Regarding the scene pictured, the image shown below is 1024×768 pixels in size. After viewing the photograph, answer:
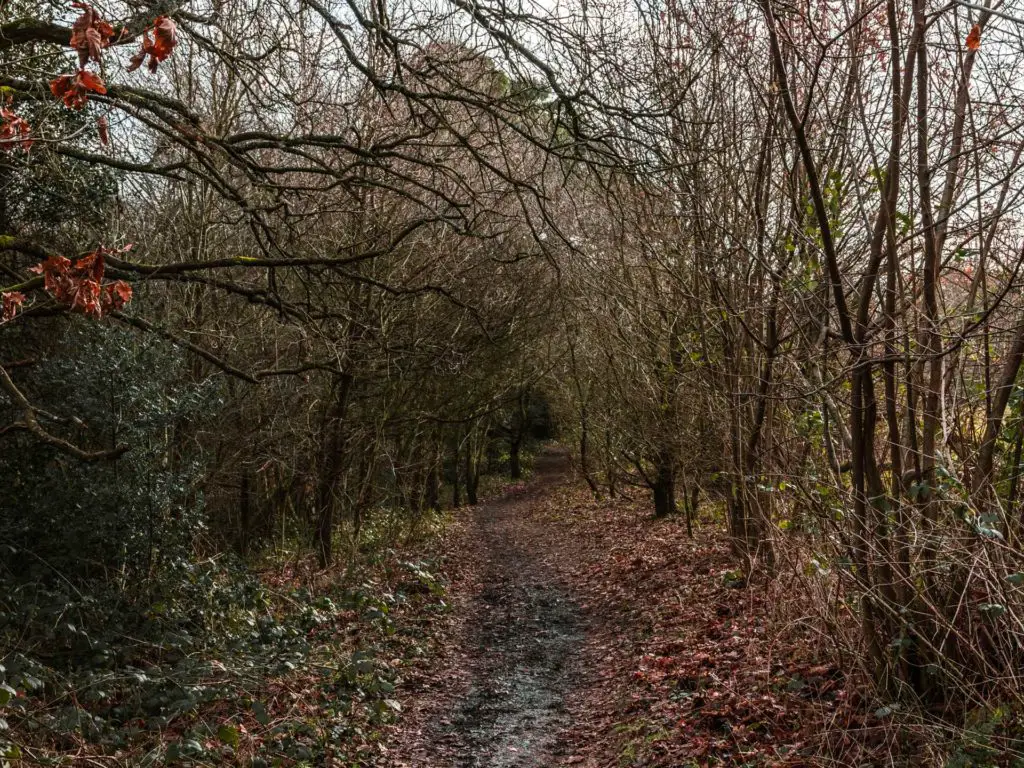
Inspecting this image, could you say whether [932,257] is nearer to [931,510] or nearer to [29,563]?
[931,510]

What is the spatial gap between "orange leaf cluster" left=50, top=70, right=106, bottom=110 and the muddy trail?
17.2 feet

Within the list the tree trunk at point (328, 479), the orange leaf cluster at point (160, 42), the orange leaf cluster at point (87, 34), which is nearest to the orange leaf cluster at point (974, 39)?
the orange leaf cluster at point (160, 42)

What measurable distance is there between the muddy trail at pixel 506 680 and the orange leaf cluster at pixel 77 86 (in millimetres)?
5251

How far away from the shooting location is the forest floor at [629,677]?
532 centimetres

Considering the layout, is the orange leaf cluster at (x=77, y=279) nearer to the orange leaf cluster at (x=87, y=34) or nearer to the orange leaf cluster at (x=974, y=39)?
the orange leaf cluster at (x=87, y=34)

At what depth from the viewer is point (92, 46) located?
273 cm

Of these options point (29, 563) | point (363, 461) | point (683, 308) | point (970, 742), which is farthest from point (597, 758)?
point (363, 461)

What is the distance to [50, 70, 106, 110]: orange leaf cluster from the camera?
2.97m

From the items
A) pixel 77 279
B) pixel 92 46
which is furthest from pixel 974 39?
pixel 77 279

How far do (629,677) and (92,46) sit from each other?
6.85m

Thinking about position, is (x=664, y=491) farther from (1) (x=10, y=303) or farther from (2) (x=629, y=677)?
(1) (x=10, y=303)

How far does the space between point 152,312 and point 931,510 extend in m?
9.29

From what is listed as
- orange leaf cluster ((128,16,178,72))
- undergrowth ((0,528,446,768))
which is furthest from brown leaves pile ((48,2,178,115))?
undergrowth ((0,528,446,768))

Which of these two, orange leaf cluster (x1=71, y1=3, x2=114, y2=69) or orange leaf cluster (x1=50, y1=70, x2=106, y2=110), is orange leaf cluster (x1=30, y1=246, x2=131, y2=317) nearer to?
orange leaf cluster (x1=50, y1=70, x2=106, y2=110)
